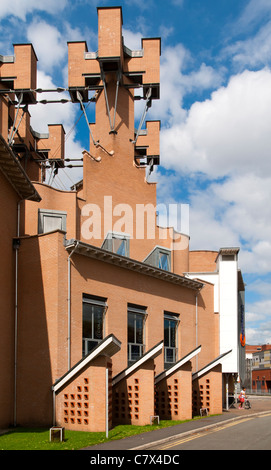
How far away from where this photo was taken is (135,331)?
29.4 metres

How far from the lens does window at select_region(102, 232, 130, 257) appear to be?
1331 inches

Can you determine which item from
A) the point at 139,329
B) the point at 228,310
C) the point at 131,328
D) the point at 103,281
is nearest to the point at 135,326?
the point at 131,328

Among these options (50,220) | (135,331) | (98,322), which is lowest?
(135,331)

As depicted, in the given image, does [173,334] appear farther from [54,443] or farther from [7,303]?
[54,443]

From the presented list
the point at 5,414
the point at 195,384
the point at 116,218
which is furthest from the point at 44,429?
the point at 116,218

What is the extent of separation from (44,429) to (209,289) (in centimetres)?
1908

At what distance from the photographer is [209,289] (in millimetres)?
37688

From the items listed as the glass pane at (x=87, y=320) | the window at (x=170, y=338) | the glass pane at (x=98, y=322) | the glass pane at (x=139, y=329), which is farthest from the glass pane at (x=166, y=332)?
the glass pane at (x=87, y=320)

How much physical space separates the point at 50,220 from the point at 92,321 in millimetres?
7780

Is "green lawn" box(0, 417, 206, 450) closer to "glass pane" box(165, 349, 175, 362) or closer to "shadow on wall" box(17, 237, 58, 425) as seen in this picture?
"shadow on wall" box(17, 237, 58, 425)

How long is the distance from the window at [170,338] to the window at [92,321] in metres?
6.74

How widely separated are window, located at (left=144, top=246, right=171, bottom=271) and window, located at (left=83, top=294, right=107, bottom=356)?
33.2ft

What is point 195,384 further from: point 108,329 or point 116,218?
point 116,218

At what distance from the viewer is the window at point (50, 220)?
30.8m
